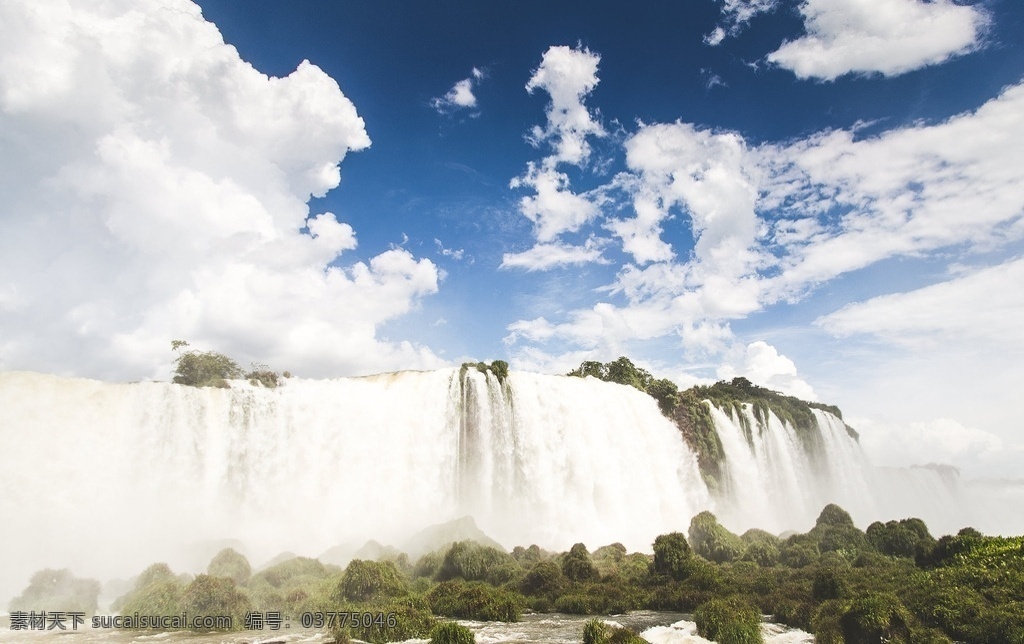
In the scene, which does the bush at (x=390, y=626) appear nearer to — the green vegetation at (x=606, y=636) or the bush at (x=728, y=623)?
the green vegetation at (x=606, y=636)

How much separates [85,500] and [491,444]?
2090 centimetres

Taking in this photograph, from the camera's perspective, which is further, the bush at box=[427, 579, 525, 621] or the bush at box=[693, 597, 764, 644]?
the bush at box=[427, 579, 525, 621]

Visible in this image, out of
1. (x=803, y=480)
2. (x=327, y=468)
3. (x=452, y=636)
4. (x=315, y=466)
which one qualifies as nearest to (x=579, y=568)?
(x=452, y=636)

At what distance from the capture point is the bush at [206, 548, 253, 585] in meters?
21.0

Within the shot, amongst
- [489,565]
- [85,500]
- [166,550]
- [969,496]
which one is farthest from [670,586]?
[969,496]

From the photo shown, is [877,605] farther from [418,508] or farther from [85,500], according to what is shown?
[85,500]

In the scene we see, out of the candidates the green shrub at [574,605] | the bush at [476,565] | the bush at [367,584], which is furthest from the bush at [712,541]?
the bush at [367,584]

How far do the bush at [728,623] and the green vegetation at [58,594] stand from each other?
19403mm

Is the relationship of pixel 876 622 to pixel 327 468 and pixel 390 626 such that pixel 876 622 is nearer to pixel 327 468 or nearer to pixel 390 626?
pixel 390 626

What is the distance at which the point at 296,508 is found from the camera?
3011cm

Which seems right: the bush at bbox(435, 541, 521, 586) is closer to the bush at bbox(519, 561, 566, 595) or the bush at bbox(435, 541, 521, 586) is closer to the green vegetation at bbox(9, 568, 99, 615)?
the bush at bbox(519, 561, 566, 595)

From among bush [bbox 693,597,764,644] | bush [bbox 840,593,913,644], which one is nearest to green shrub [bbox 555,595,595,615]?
bush [bbox 693,597,764,644]

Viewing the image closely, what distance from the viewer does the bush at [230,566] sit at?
68.8 ft

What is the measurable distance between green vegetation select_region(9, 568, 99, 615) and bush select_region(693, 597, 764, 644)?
19.4 meters
